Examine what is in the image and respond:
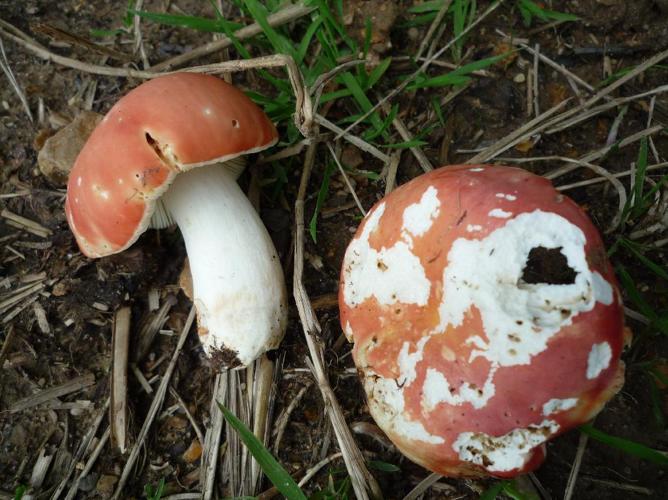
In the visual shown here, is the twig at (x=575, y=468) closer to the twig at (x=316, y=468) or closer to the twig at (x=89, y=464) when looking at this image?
the twig at (x=316, y=468)

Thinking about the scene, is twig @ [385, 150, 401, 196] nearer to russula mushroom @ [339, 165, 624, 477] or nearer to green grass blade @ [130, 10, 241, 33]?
russula mushroom @ [339, 165, 624, 477]

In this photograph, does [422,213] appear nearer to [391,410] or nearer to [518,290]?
[518,290]

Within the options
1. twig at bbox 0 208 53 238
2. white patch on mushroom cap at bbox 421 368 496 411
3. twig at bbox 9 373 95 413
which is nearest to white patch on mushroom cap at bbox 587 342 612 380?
white patch on mushroom cap at bbox 421 368 496 411

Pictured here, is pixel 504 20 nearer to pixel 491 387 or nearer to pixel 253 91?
pixel 253 91

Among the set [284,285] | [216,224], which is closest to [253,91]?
[216,224]

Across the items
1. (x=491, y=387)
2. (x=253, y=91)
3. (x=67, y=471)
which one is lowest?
(x=67, y=471)

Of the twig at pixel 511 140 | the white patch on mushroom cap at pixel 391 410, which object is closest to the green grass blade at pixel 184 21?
the twig at pixel 511 140

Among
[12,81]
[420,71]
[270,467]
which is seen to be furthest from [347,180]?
[12,81]

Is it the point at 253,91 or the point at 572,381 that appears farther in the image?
the point at 253,91
